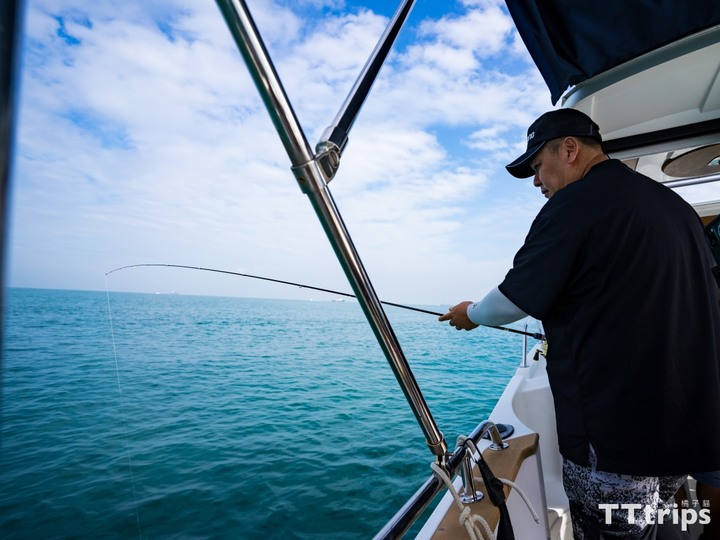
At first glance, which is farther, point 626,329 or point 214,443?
point 214,443

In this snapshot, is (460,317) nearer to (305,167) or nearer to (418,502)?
(418,502)

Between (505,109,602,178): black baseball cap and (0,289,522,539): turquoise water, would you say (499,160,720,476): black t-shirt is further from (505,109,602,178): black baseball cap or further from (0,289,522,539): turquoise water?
(0,289,522,539): turquoise water

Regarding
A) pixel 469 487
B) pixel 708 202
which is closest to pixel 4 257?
pixel 469 487

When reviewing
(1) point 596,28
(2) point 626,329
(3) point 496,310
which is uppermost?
(1) point 596,28

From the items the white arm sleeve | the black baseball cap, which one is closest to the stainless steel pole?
the white arm sleeve

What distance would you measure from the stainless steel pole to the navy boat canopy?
167cm

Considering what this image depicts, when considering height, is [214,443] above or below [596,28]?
below

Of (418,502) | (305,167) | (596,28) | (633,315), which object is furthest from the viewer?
(596,28)

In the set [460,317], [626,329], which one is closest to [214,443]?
[460,317]

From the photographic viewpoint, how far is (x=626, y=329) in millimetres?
1177

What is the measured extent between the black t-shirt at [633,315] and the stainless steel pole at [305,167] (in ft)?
2.19

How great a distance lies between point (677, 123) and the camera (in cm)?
227

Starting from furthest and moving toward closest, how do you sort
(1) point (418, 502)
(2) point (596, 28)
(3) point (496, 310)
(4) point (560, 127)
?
(2) point (596, 28)
(4) point (560, 127)
(3) point (496, 310)
(1) point (418, 502)

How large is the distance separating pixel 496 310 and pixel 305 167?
37.1 inches
